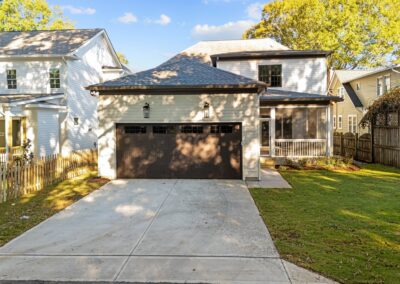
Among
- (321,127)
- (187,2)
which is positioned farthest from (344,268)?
(187,2)

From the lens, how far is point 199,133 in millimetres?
13914

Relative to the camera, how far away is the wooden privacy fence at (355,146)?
Result: 19.5 meters

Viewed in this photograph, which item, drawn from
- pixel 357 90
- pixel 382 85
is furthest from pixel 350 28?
pixel 382 85

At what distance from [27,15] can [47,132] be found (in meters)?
25.1

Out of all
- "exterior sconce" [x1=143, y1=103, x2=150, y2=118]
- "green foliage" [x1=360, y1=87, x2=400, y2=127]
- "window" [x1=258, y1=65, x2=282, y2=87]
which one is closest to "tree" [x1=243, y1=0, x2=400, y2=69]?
"window" [x1=258, y1=65, x2=282, y2=87]

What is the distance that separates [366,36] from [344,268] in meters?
36.2

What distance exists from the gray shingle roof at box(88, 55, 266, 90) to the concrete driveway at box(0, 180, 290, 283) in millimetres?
4951

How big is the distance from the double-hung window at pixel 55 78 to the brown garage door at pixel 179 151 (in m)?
9.29

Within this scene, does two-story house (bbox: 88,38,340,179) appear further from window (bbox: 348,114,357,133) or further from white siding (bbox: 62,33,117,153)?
window (bbox: 348,114,357,133)

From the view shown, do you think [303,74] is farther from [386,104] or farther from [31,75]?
[31,75]

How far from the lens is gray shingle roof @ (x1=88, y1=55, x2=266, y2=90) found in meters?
13.3

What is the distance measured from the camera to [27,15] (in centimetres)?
3800

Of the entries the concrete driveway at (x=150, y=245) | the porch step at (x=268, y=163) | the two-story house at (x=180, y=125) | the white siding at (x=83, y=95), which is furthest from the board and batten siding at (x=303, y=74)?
the concrete driveway at (x=150, y=245)

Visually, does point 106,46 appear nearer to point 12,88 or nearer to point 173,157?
point 12,88
